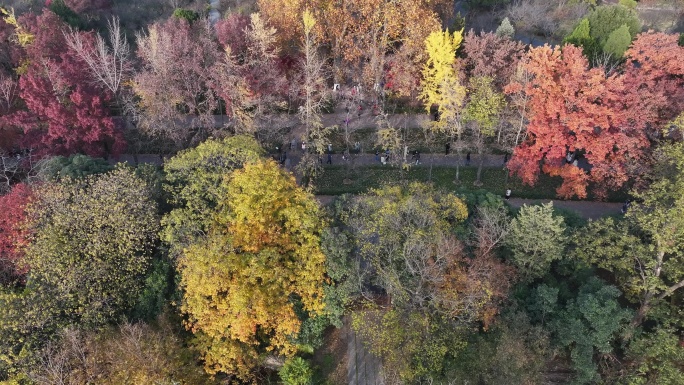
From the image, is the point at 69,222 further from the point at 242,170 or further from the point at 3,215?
the point at 242,170

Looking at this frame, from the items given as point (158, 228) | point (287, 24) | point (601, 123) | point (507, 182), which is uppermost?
point (287, 24)

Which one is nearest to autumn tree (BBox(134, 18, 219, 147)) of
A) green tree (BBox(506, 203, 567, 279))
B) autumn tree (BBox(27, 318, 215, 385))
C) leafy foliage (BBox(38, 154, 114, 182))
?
leafy foliage (BBox(38, 154, 114, 182))

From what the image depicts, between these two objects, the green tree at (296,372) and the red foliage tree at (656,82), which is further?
the red foliage tree at (656,82)

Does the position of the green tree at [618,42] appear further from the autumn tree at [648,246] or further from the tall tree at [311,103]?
the tall tree at [311,103]

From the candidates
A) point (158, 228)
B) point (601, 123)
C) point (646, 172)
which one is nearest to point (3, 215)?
point (158, 228)

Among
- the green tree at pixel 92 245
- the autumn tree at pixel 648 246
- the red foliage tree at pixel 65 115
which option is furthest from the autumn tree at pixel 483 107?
the red foliage tree at pixel 65 115

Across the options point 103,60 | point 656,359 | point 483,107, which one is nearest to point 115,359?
point 103,60
